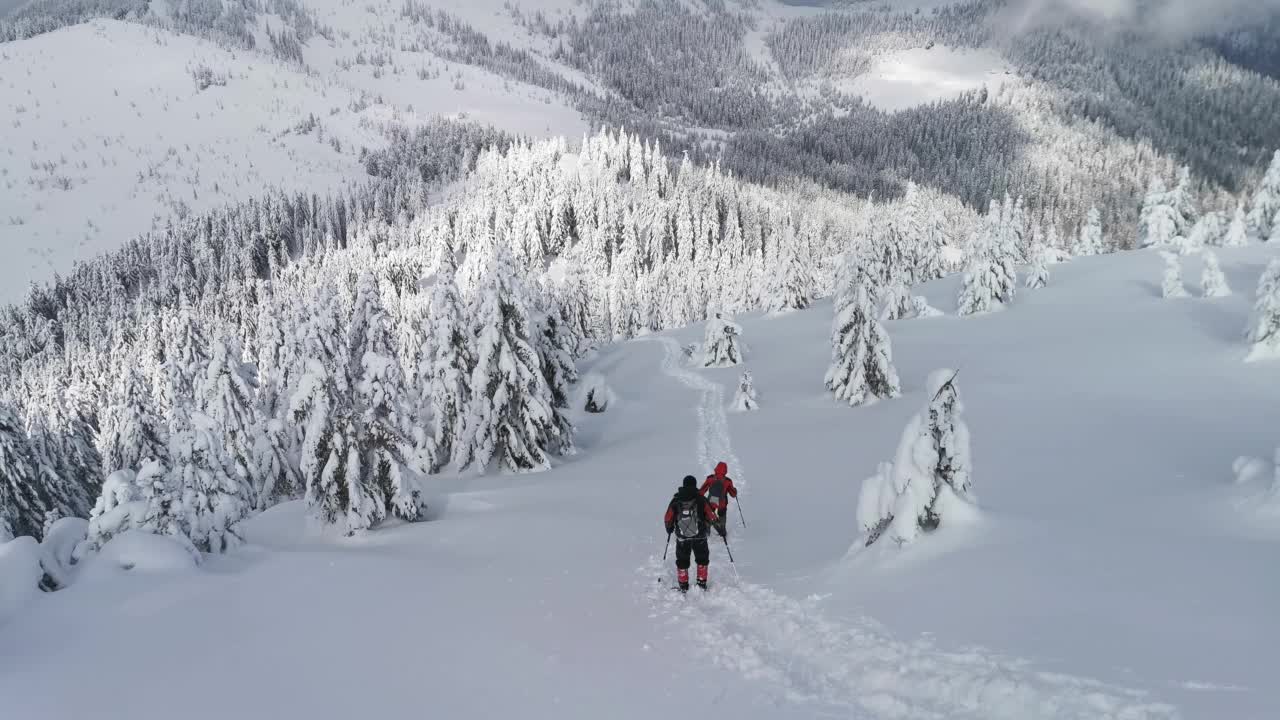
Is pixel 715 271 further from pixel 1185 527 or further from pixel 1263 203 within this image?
pixel 1185 527

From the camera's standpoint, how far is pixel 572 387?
43.4m

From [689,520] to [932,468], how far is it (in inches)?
154

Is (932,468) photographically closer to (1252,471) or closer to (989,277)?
(1252,471)

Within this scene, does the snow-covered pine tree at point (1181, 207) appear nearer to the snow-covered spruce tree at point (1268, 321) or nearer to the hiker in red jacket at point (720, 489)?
the snow-covered spruce tree at point (1268, 321)

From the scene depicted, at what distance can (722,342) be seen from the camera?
46.4m

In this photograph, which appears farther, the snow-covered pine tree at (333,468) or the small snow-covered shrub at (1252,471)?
the snow-covered pine tree at (333,468)

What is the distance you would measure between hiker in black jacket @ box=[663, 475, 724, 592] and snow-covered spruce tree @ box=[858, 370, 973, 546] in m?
2.92

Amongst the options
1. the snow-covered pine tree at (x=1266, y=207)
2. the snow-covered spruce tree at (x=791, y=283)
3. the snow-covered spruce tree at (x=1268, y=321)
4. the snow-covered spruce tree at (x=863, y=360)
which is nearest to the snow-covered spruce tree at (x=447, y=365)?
the snow-covered spruce tree at (x=863, y=360)

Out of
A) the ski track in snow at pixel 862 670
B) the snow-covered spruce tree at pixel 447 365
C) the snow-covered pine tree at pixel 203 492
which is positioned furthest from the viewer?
the snow-covered spruce tree at pixel 447 365

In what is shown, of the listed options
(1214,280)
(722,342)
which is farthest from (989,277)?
(722,342)

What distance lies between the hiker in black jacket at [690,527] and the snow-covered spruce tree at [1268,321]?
1045 inches

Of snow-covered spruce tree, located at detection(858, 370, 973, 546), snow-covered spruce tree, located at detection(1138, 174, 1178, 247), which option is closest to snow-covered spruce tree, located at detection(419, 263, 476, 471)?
snow-covered spruce tree, located at detection(858, 370, 973, 546)

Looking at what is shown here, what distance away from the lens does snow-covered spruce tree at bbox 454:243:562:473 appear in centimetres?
2358

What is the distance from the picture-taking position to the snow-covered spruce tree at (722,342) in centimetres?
4631
